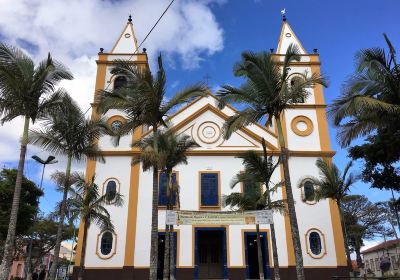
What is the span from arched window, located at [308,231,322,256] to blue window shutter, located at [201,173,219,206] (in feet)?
19.5

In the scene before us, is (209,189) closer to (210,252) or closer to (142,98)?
(210,252)

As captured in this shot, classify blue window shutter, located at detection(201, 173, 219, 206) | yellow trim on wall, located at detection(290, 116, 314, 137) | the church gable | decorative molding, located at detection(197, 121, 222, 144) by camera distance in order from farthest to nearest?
yellow trim on wall, located at detection(290, 116, 314, 137) → decorative molding, located at detection(197, 121, 222, 144) → the church gable → blue window shutter, located at detection(201, 173, 219, 206)

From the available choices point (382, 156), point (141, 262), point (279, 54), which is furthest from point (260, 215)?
point (279, 54)

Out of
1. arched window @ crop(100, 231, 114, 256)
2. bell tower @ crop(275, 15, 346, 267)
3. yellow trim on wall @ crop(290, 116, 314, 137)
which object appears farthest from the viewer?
yellow trim on wall @ crop(290, 116, 314, 137)

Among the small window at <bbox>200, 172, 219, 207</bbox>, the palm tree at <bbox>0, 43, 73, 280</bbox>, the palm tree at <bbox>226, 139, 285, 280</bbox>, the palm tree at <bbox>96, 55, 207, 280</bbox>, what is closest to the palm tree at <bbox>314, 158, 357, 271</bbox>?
the palm tree at <bbox>226, 139, 285, 280</bbox>

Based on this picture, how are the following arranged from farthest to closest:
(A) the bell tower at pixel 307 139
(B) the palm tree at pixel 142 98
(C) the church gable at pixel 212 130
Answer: (C) the church gable at pixel 212 130 → (A) the bell tower at pixel 307 139 → (B) the palm tree at pixel 142 98

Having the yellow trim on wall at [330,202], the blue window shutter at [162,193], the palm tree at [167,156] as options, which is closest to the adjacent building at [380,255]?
the yellow trim on wall at [330,202]

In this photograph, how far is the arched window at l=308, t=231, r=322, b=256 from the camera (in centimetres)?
2234

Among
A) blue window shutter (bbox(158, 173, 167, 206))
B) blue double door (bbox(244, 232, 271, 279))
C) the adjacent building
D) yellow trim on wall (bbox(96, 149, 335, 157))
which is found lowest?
blue double door (bbox(244, 232, 271, 279))

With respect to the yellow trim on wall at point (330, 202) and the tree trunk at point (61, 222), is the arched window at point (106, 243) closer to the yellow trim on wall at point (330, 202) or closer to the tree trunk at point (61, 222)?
the tree trunk at point (61, 222)

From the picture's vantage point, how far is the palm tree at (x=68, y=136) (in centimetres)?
1360

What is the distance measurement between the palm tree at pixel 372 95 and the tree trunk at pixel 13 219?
1002 cm

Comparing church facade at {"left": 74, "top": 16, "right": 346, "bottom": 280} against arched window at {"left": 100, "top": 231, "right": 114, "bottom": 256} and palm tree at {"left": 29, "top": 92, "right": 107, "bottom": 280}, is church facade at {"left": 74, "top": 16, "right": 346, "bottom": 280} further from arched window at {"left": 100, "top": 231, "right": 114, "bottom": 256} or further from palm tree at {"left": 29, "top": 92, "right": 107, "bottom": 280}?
palm tree at {"left": 29, "top": 92, "right": 107, "bottom": 280}

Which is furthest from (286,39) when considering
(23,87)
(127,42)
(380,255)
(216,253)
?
(380,255)
